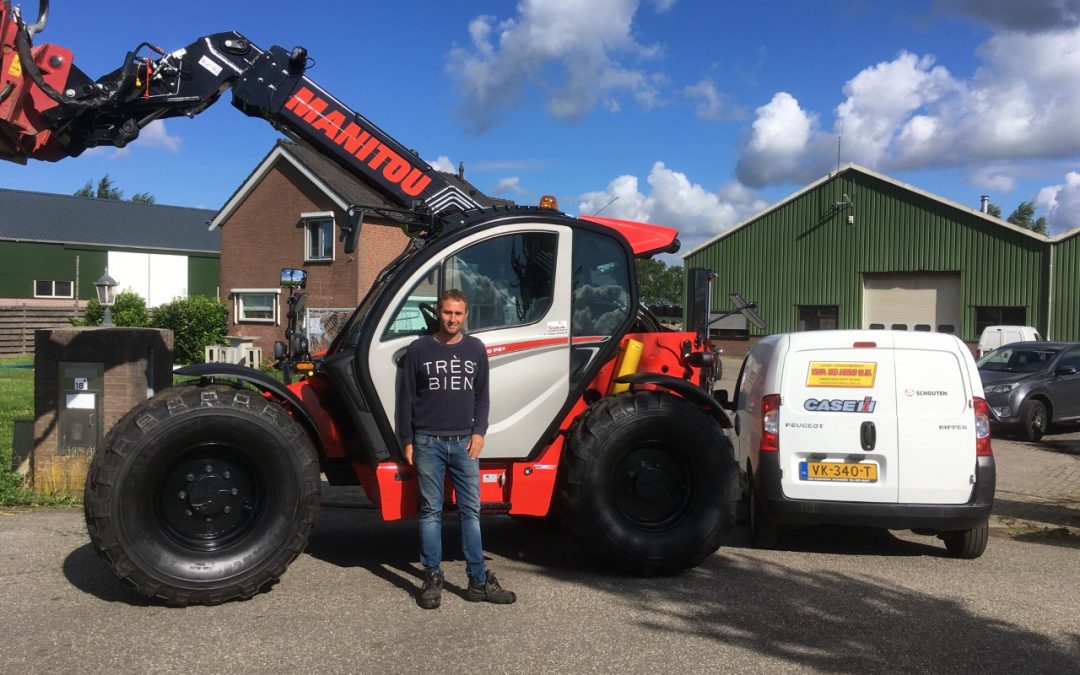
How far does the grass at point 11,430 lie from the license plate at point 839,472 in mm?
→ 6286

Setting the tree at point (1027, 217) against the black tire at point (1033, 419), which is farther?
the tree at point (1027, 217)

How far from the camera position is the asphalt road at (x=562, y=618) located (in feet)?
14.7

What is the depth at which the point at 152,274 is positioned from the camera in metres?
43.6

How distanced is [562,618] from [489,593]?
482 mm

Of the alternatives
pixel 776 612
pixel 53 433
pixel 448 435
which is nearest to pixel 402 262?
pixel 448 435

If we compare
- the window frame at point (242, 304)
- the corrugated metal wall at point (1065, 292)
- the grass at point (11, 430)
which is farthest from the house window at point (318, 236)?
the corrugated metal wall at point (1065, 292)

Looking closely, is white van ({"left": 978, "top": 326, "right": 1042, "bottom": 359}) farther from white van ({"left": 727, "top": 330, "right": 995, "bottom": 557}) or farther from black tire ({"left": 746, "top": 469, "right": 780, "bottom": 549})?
black tire ({"left": 746, "top": 469, "right": 780, "bottom": 549})

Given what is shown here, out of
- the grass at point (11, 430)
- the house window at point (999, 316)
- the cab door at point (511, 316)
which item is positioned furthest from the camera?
the house window at point (999, 316)

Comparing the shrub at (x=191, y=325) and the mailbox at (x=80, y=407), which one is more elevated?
the shrub at (x=191, y=325)

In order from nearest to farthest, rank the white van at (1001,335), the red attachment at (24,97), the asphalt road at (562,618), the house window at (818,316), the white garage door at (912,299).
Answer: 1. the asphalt road at (562,618)
2. the red attachment at (24,97)
3. the white van at (1001,335)
4. the white garage door at (912,299)
5. the house window at (818,316)

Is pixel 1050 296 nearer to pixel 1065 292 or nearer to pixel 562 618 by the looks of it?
pixel 1065 292

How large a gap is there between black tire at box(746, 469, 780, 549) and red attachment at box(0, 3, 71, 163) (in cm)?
551

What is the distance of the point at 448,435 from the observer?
17.6 feet

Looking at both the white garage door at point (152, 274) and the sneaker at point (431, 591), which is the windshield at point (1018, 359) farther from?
the white garage door at point (152, 274)
